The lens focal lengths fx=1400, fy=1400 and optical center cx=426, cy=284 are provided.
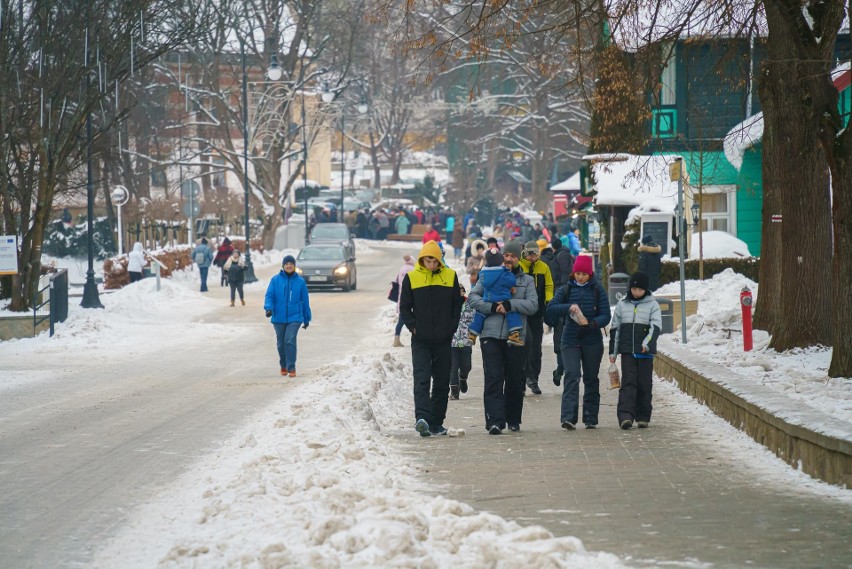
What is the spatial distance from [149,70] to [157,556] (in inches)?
2051

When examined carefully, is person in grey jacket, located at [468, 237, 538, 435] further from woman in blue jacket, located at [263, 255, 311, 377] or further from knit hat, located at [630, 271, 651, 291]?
woman in blue jacket, located at [263, 255, 311, 377]

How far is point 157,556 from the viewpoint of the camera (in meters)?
7.64

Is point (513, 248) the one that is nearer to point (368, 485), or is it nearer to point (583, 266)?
point (583, 266)

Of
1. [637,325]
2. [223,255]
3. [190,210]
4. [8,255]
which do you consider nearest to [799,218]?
[637,325]

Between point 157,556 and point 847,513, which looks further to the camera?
point 847,513

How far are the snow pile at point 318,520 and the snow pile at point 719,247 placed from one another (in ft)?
71.1

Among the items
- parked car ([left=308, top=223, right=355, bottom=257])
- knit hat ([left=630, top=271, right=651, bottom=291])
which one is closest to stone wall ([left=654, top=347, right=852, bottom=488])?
knit hat ([left=630, top=271, right=651, bottom=291])

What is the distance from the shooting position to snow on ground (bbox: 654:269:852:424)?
12.6m

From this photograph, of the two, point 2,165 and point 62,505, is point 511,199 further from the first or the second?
point 62,505

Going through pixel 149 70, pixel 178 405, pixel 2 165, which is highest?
pixel 149 70

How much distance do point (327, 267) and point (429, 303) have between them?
1168 inches

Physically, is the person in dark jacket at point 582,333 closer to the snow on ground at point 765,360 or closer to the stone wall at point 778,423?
the stone wall at point 778,423

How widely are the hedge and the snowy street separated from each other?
11.7 meters

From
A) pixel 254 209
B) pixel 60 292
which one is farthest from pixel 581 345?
pixel 254 209
